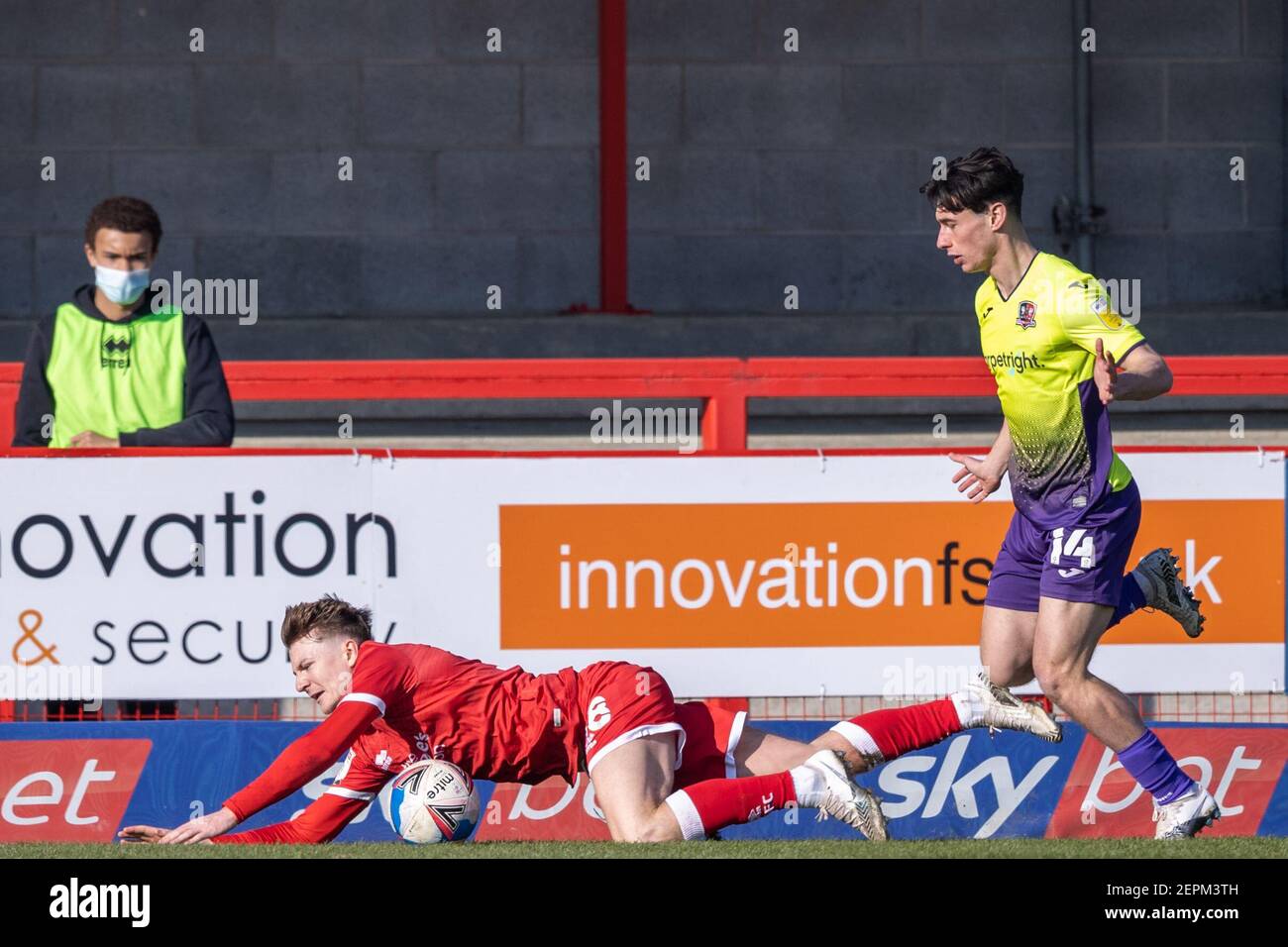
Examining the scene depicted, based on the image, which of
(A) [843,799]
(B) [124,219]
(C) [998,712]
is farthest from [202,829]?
(C) [998,712]

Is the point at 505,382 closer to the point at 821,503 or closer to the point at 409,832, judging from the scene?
the point at 821,503

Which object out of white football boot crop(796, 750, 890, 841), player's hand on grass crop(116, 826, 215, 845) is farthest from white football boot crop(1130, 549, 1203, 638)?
player's hand on grass crop(116, 826, 215, 845)

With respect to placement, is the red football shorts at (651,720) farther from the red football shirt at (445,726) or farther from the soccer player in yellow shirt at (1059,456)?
the soccer player in yellow shirt at (1059,456)

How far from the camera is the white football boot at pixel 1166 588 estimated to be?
607cm

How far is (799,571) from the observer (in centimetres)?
673

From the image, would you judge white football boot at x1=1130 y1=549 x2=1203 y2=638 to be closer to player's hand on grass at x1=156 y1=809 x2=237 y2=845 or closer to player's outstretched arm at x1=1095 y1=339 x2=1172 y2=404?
player's outstretched arm at x1=1095 y1=339 x2=1172 y2=404

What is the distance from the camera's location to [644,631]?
6.71 m

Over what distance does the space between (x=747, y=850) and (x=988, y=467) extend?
1.61m

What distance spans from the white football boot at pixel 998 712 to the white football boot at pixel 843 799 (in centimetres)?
61

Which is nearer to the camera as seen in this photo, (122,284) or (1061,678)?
(1061,678)

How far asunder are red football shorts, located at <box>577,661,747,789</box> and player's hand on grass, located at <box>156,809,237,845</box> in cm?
111

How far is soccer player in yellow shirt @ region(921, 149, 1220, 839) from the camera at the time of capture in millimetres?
5688

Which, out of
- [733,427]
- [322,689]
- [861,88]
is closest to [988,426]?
[861,88]

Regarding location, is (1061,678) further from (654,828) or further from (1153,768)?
(654,828)
